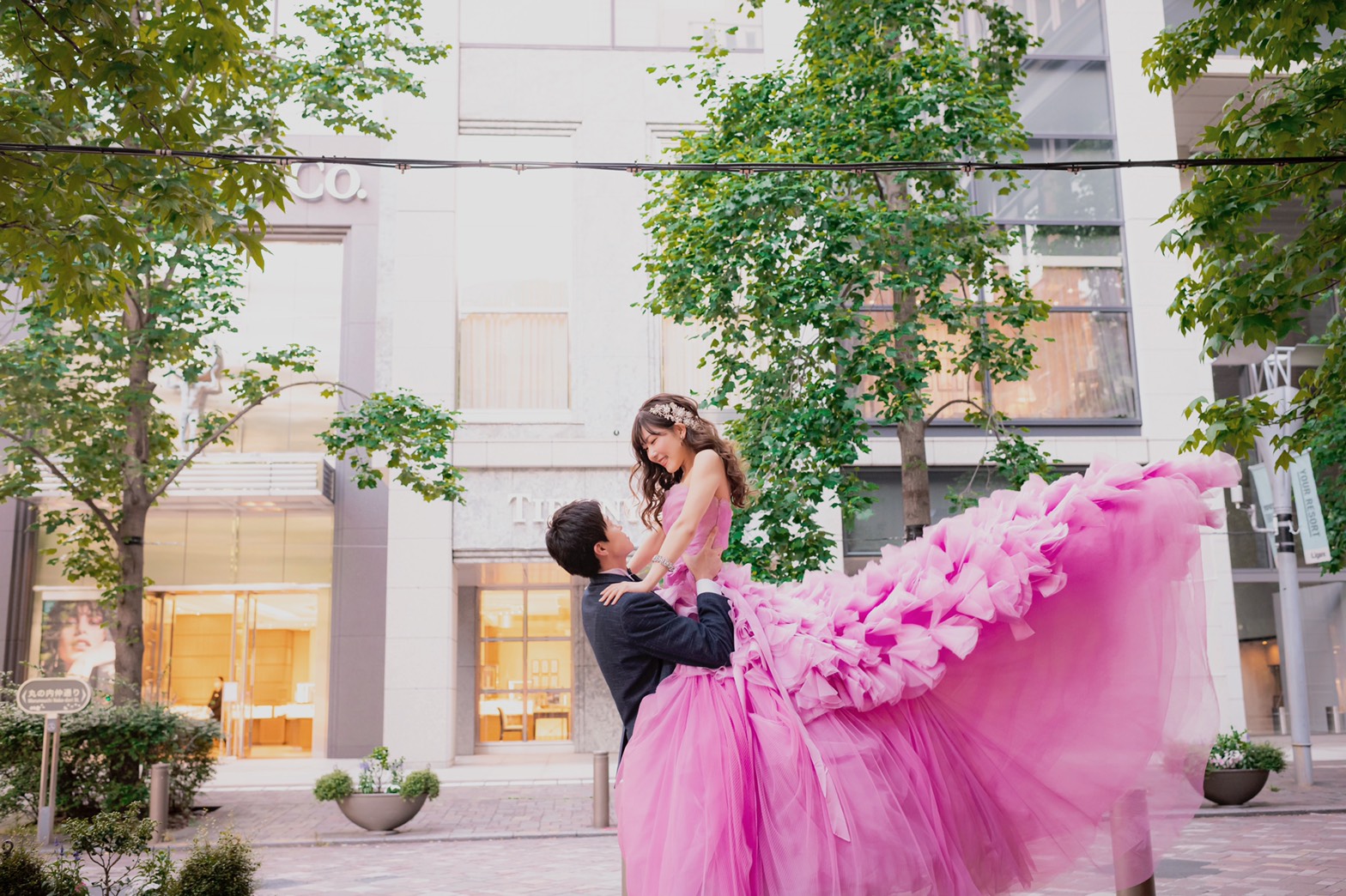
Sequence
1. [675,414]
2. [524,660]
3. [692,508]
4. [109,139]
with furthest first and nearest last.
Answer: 1. [524,660]
2. [109,139]
3. [675,414]
4. [692,508]

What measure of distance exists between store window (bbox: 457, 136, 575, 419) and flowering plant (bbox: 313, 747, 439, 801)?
29.2 feet

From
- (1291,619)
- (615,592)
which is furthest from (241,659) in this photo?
(615,592)

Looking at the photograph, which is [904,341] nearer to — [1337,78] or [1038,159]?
[1337,78]

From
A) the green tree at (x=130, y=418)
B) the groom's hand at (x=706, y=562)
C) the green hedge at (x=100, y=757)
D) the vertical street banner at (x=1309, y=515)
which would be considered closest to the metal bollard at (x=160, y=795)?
the green hedge at (x=100, y=757)

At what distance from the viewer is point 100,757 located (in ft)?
41.8

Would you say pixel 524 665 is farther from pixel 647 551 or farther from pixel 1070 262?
pixel 647 551

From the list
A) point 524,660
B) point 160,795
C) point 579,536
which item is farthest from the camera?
point 524,660

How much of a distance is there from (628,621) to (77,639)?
19995mm

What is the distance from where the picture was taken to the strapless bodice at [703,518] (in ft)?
14.8

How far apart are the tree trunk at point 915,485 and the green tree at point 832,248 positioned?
21 mm

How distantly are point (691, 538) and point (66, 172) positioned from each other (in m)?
4.74

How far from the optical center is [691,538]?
176 inches

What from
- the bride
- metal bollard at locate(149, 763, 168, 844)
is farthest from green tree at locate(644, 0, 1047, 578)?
the bride

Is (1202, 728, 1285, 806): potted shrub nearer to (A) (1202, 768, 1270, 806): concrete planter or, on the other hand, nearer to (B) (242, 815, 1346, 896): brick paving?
(A) (1202, 768, 1270, 806): concrete planter
